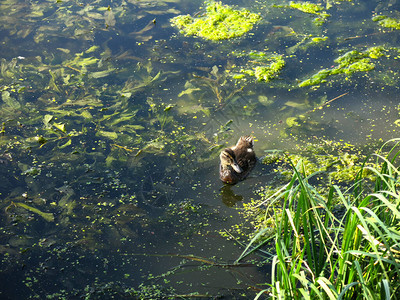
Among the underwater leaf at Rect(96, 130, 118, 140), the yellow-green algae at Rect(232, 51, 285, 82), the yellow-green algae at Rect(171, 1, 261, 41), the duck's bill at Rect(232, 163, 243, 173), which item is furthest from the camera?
the yellow-green algae at Rect(171, 1, 261, 41)

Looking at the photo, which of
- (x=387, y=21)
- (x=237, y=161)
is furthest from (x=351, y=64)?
(x=237, y=161)

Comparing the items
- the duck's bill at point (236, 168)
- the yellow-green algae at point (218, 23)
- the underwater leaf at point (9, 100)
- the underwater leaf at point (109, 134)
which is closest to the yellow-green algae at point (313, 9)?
the yellow-green algae at point (218, 23)

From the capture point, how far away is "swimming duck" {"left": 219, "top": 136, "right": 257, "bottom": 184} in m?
4.23

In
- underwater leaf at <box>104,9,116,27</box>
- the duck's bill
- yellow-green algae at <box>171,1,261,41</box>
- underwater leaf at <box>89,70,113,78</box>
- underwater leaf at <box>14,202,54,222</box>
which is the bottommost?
underwater leaf at <box>14,202,54,222</box>

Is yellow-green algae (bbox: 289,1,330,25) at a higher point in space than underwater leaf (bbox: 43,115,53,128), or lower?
higher

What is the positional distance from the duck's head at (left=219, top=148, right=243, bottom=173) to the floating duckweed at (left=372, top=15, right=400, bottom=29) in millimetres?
3703

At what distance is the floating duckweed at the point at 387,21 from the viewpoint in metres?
6.44

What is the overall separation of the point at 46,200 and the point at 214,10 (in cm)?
424

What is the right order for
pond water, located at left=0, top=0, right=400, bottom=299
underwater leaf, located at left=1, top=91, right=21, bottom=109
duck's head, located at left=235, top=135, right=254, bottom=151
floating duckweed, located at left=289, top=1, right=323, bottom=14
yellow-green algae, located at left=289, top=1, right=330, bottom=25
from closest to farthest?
1. pond water, located at left=0, top=0, right=400, bottom=299
2. duck's head, located at left=235, top=135, right=254, bottom=151
3. underwater leaf, located at left=1, top=91, right=21, bottom=109
4. yellow-green algae, located at left=289, top=1, right=330, bottom=25
5. floating duckweed, located at left=289, top=1, right=323, bottom=14

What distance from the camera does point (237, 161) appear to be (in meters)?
4.23

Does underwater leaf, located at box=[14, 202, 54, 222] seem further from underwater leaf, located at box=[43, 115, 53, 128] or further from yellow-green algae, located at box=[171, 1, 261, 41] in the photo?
yellow-green algae, located at box=[171, 1, 261, 41]

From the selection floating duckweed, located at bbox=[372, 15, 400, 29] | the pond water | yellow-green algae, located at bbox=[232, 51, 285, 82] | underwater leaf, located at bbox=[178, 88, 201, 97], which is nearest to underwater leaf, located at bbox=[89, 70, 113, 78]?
the pond water

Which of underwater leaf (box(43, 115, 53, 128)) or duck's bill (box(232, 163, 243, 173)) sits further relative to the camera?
underwater leaf (box(43, 115, 53, 128))

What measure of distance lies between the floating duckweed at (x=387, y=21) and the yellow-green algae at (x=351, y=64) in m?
0.74
